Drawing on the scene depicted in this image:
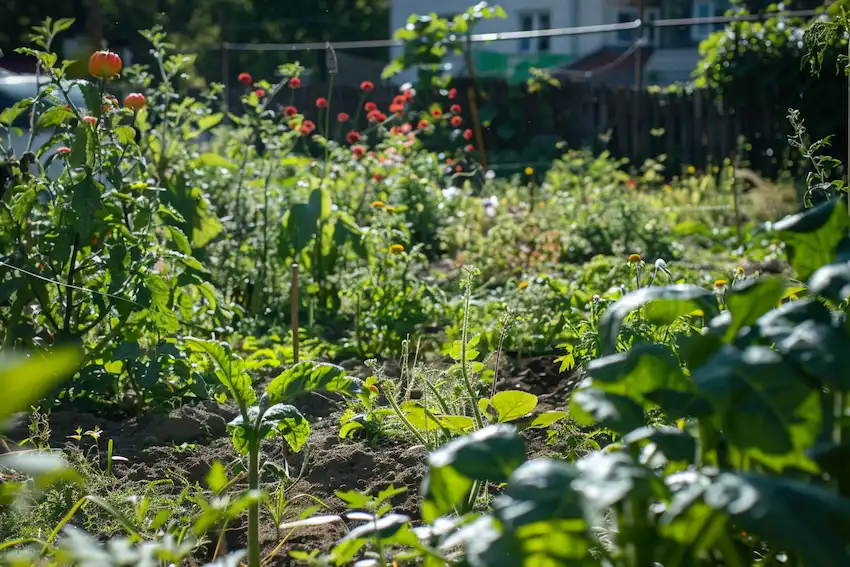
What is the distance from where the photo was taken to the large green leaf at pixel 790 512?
1.09 meters

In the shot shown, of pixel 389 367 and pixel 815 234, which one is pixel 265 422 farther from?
pixel 389 367

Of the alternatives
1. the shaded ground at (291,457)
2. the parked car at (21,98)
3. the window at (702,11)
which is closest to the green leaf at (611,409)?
the shaded ground at (291,457)

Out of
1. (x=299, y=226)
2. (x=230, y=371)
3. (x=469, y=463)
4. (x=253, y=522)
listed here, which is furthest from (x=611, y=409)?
(x=299, y=226)

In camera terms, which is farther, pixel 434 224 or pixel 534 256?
pixel 434 224

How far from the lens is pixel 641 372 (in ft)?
4.89

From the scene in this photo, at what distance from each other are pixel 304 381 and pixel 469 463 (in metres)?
0.83

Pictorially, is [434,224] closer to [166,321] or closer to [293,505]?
[166,321]

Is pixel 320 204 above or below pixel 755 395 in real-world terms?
below

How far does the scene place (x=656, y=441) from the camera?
4.51ft

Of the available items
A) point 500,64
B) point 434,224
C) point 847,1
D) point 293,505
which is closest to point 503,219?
point 434,224

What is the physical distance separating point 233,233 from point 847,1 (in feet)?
11.5

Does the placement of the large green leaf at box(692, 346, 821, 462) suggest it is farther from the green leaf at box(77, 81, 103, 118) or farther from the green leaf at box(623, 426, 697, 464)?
the green leaf at box(77, 81, 103, 118)

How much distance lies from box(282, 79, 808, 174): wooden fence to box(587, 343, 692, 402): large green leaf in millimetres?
9281

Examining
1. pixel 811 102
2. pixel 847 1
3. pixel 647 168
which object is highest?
pixel 847 1
